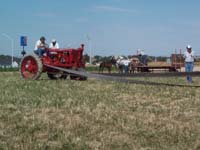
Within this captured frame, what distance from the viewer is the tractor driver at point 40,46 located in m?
17.6

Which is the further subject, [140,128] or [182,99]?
[182,99]

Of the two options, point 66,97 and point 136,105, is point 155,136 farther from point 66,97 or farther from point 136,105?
point 66,97

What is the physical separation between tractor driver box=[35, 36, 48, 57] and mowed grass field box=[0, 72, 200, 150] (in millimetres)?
7215

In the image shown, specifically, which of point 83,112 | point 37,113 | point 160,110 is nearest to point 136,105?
point 160,110

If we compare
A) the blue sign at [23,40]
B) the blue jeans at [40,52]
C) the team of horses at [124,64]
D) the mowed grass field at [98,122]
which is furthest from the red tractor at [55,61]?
the team of horses at [124,64]

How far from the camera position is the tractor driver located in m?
17.6

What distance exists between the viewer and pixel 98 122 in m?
7.02

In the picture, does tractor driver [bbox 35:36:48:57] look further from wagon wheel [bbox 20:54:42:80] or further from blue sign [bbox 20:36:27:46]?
blue sign [bbox 20:36:27:46]

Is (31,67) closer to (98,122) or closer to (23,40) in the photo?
(98,122)

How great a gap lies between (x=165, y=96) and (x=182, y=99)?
0.55m

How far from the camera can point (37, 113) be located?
7.74 m

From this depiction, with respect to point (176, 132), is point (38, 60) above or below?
above

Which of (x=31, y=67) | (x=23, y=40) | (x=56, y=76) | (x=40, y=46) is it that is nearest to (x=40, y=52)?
(x=40, y=46)

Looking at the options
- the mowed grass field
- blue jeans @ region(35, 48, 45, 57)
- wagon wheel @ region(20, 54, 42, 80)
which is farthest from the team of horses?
the mowed grass field
